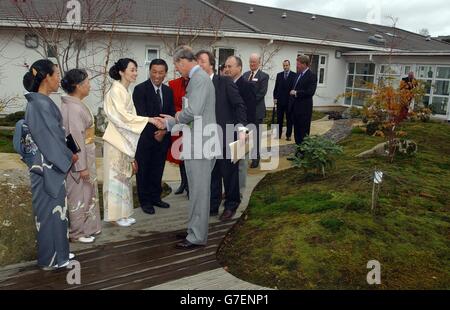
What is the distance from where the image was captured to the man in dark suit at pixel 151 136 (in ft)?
17.4

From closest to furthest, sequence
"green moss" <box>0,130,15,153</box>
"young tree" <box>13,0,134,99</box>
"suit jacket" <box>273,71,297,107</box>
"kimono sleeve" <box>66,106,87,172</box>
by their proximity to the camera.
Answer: "kimono sleeve" <box>66,106,87,172</box> → "green moss" <box>0,130,15,153</box> → "suit jacket" <box>273,71,297,107</box> → "young tree" <box>13,0,134,99</box>

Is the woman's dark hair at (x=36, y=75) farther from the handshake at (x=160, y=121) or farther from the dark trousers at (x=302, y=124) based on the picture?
the dark trousers at (x=302, y=124)

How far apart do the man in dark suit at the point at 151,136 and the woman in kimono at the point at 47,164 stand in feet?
5.04

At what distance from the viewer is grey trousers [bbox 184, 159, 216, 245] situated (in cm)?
430

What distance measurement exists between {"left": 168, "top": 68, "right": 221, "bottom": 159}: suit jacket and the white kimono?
0.72 metres

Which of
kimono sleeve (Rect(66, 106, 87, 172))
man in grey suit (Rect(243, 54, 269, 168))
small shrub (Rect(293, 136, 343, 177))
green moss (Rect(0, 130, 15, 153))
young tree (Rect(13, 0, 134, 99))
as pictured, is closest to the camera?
kimono sleeve (Rect(66, 106, 87, 172))

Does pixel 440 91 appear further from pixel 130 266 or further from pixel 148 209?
pixel 130 266

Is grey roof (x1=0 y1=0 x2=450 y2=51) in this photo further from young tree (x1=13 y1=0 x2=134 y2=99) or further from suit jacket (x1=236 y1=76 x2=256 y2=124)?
suit jacket (x1=236 y1=76 x2=256 y2=124)

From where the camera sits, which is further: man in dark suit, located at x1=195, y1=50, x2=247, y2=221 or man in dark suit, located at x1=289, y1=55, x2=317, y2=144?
man in dark suit, located at x1=289, y1=55, x2=317, y2=144

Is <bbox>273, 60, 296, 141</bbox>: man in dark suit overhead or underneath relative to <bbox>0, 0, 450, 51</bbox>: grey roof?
underneath

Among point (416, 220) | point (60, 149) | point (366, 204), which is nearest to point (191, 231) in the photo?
point (60, 149)

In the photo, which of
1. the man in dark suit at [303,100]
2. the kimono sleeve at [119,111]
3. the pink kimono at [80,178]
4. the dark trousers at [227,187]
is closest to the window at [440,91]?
the man in dark suit at [303,100]

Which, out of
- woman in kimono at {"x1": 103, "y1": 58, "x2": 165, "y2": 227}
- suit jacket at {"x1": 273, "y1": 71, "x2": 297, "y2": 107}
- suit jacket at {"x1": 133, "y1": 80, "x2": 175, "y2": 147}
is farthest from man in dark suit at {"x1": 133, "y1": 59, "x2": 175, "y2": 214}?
suit jacket at {"x1": 273, "y1": 71, "x2": 297, "y2": 107}

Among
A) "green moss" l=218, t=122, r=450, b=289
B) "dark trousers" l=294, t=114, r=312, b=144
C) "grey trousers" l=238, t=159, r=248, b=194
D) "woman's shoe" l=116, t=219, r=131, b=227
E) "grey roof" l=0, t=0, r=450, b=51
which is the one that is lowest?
"woman's shoe" l=116, t=219, r=131, b=227
